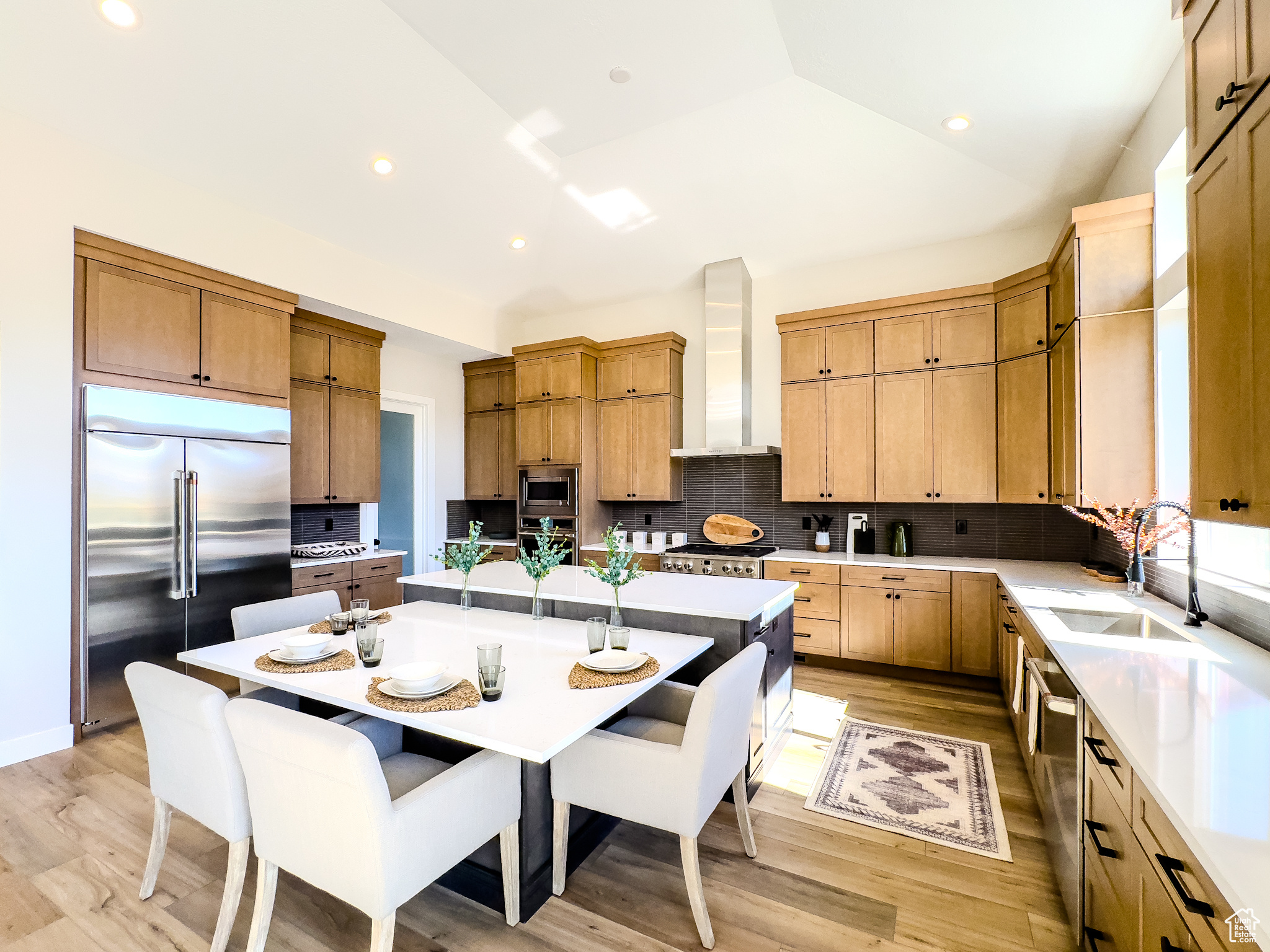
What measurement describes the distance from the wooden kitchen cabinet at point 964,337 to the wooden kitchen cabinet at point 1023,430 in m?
0.16

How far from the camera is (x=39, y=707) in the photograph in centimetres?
300

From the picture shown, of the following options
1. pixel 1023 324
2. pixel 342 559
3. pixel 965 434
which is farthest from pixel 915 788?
pixel 342 559

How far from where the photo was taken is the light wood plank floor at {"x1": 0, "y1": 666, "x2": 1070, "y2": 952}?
1771 millimetres

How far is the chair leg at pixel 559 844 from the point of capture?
1.93 metres

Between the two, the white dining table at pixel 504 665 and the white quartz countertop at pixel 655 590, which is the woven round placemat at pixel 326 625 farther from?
the white quartz countertop at pixel 655 590

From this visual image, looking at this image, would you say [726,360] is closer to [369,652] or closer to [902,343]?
[902,343]

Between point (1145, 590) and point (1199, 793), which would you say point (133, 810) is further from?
point (1145, 590)

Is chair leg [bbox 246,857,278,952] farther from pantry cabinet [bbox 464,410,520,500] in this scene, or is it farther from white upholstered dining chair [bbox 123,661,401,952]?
pantry cabinet [bbox 464,410,520,500]

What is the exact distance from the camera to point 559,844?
1.95 m

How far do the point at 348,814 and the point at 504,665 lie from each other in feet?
2.36

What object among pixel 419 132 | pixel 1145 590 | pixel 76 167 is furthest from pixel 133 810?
pixel 1145 590

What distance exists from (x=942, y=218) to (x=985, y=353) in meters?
1.01

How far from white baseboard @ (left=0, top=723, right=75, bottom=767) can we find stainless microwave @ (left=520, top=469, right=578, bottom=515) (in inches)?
128

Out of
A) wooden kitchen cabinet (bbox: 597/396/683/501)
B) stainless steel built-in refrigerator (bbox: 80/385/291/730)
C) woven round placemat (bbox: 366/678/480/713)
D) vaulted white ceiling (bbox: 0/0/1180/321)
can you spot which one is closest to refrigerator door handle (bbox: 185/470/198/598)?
stainless steel built-in refrigerator (bbox: 80/385/291/730)
